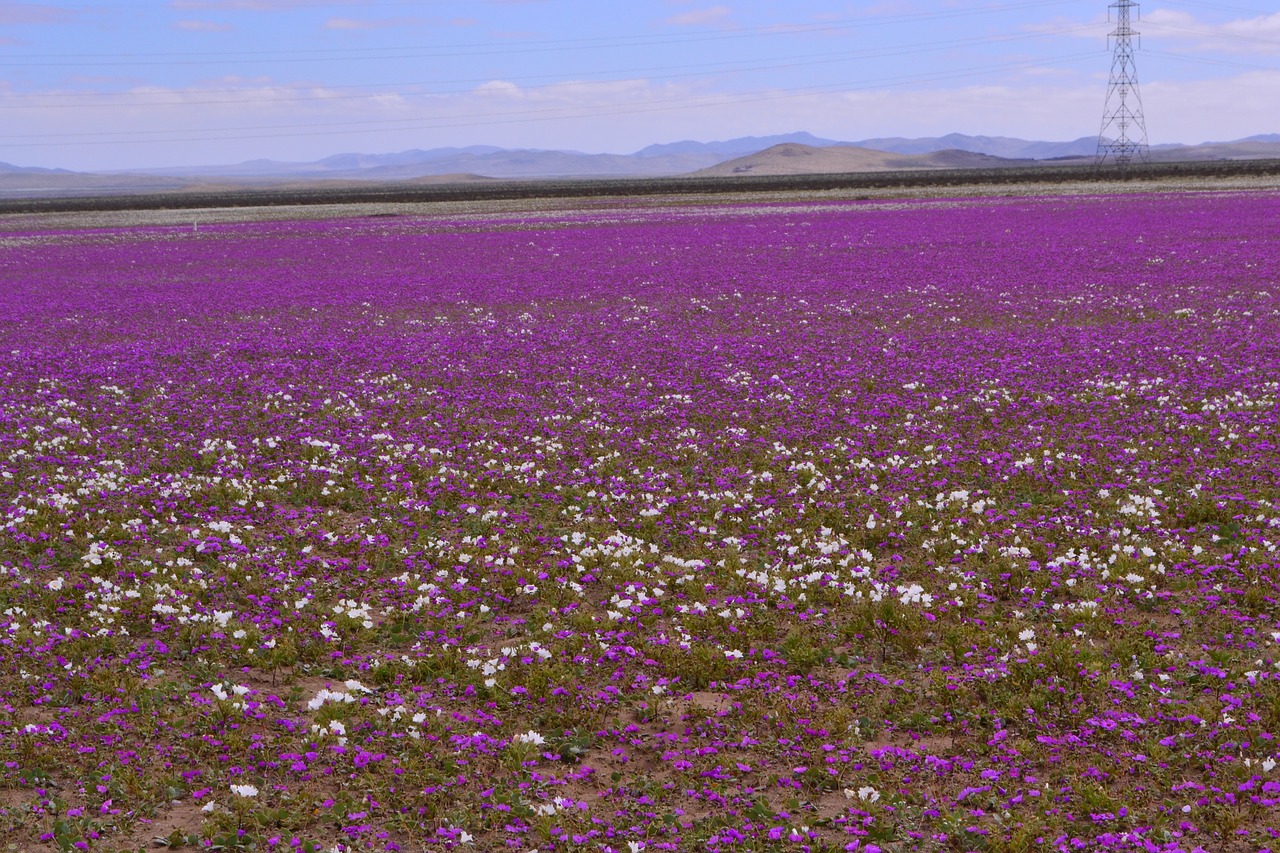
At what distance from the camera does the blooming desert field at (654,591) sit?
658cm

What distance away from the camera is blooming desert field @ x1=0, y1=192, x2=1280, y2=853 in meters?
6.58

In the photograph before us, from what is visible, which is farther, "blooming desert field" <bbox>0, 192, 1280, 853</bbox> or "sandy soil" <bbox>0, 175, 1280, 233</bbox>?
"sandy soil" <bbox>0, 175, 1280, 233</bbox>

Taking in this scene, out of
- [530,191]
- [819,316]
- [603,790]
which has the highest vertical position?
[530,191]

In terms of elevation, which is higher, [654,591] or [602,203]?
[602,203]

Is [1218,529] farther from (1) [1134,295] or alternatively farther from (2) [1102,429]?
(1) [1134,295]

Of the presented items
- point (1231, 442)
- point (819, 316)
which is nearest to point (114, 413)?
point (819, 316)

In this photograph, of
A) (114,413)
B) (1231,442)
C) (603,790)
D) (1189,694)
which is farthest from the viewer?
(114,413)

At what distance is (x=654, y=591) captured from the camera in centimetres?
985

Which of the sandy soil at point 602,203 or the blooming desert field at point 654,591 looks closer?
the blooming desert field at point 654,591

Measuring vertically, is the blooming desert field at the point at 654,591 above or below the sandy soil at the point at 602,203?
below

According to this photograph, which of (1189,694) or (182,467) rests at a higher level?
(182,467)

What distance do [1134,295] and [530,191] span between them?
9984cm

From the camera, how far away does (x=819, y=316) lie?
26.0 meters

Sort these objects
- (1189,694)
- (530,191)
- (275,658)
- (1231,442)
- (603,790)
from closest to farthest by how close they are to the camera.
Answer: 1. (603,790)
2. (1189,694)
3. (275,658)
4. (1231,442)
5. (530,191)
